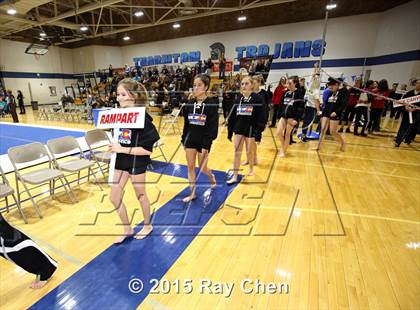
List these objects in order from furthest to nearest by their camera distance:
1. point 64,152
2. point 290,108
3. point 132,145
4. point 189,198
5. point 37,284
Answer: point 290,108 < point 64,152 < point 189,198 < point 132,145 < point 37,284

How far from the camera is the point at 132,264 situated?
1.98 m

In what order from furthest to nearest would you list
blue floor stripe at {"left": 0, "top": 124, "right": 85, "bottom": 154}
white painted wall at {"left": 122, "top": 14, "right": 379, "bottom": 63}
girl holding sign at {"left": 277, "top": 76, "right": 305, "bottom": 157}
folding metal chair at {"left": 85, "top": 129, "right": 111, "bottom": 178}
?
white painted wall at {"left": 122, "top": 14, "right": 379, "bottom": 63}, blue floor stripe at {"left": 0, "top": 124, "right": 85, "bottom": 154}, girl holding sign at {"left": 277, "top": 76, "right": 305, "bottom": 157}, folding metal chair at {"left": 85, "top": 129, "right": 111, "bottom": 178}

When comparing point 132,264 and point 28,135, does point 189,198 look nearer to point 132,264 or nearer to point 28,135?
point 132,264

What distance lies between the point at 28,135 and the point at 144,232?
688cm

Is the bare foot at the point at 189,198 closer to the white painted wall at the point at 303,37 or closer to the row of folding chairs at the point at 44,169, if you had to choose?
the row of folding chairs at the point at 44,169

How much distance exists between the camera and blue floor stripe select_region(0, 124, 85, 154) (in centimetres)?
608

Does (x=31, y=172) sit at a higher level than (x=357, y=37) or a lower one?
lower

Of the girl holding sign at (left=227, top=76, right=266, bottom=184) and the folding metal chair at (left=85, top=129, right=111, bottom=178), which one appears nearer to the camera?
the girl holding sign at (left=227, top=76, right=266, bottom=184)

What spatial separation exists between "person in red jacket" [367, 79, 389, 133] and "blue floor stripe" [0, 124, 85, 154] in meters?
8.94

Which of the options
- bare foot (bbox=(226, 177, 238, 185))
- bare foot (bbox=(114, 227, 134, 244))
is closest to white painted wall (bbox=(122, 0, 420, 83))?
bare foot (bbox=(226, 177, 238, 185))

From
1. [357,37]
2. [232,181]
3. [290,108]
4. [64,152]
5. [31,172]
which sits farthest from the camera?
[357,37]

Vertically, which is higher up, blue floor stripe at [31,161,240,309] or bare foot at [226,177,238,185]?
bare foot at [226,177,238,185]

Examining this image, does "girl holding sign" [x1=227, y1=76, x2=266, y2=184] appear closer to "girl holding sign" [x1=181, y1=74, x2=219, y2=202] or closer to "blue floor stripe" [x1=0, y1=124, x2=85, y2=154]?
"girl holding sign" [x1=181, y1=74, x2=219, y2=202]

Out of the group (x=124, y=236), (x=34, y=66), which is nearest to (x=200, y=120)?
(x=124, y=236)
